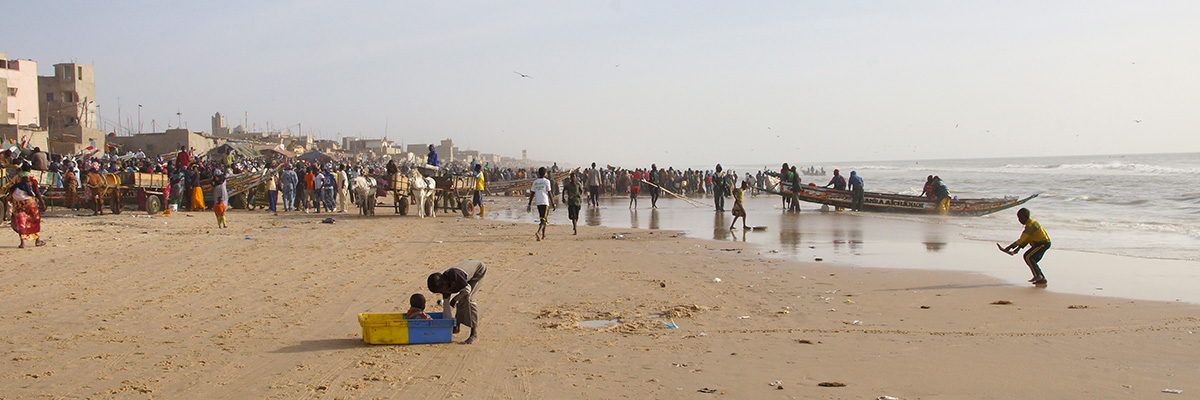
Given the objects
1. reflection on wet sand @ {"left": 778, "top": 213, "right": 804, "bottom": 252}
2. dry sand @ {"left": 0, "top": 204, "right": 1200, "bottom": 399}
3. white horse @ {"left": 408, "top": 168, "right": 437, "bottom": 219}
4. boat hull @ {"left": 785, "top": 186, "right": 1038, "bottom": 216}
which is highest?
white horse @ {"left": 408, "top": 168, "right": 437, "bottom": 219}

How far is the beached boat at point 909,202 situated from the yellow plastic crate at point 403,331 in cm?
1992

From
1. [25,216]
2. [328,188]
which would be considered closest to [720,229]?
[328,188]

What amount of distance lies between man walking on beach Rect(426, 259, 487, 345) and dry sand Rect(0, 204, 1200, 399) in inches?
8.0

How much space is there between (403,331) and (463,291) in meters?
0.54

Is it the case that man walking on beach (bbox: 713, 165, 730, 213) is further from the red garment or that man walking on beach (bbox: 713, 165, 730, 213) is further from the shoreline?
the red garment

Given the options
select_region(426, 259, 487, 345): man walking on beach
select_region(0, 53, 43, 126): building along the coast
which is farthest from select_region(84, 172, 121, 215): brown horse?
select_region(0, 53, 43, 126): building along the coast

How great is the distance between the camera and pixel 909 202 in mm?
23812

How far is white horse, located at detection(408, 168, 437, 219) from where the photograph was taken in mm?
19047

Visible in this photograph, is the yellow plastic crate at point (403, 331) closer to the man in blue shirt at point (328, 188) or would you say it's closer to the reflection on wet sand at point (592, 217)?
the reflection on wet sand at point (592, 217)

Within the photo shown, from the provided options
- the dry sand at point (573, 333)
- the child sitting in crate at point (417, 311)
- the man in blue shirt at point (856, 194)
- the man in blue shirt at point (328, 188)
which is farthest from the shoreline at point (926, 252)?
the child sitting in crate at point (417, 311)

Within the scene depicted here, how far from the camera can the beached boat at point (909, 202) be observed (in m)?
23.5

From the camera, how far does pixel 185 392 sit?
15.6ft

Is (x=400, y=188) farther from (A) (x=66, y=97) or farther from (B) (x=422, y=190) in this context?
(A) (x=66, y=97)

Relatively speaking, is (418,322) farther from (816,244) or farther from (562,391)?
(816,244)
